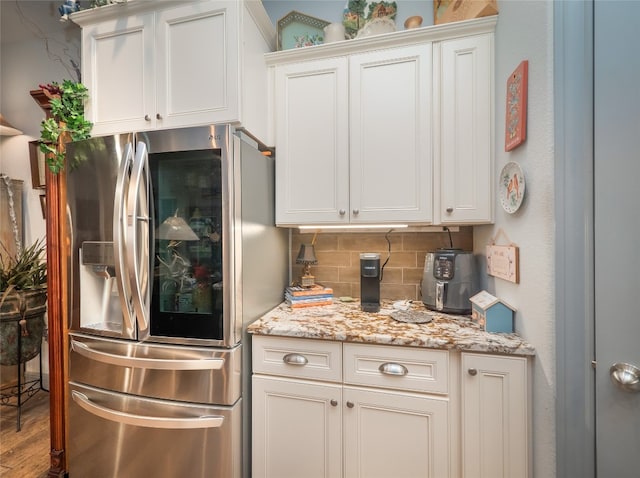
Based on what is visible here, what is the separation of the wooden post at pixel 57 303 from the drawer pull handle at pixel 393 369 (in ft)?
5.41

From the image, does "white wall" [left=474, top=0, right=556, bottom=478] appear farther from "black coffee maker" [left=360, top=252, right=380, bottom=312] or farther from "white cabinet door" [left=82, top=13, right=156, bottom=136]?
"white cabinet door" [left=82, top=13, right=156, bottom=136]

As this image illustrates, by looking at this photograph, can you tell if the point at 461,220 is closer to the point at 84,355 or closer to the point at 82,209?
the point at 82,209

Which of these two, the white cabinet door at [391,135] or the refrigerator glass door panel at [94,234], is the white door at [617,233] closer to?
the white cabinet door at [391,135]

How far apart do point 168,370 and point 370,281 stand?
42.3 inches

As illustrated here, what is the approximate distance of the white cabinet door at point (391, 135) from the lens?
145 centimetres

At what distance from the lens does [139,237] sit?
49.9 inches

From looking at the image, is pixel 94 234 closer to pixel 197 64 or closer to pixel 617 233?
pixel 197 64

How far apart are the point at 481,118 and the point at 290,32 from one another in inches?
49.1

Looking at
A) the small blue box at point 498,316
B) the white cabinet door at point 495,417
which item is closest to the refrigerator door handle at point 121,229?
the white cabinet door at point 495,417

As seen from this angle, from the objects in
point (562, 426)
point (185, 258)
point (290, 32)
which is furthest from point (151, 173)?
point (562, 426)

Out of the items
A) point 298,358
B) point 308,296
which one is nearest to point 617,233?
point 298,358

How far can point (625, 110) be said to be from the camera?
799 mm

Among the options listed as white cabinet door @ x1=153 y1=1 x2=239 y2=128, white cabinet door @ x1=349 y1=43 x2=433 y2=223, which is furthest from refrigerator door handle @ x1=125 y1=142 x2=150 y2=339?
white cabinet door @ x1=349 y1=43 x2=433 y2=223

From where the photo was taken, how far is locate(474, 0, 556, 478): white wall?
954 mm
